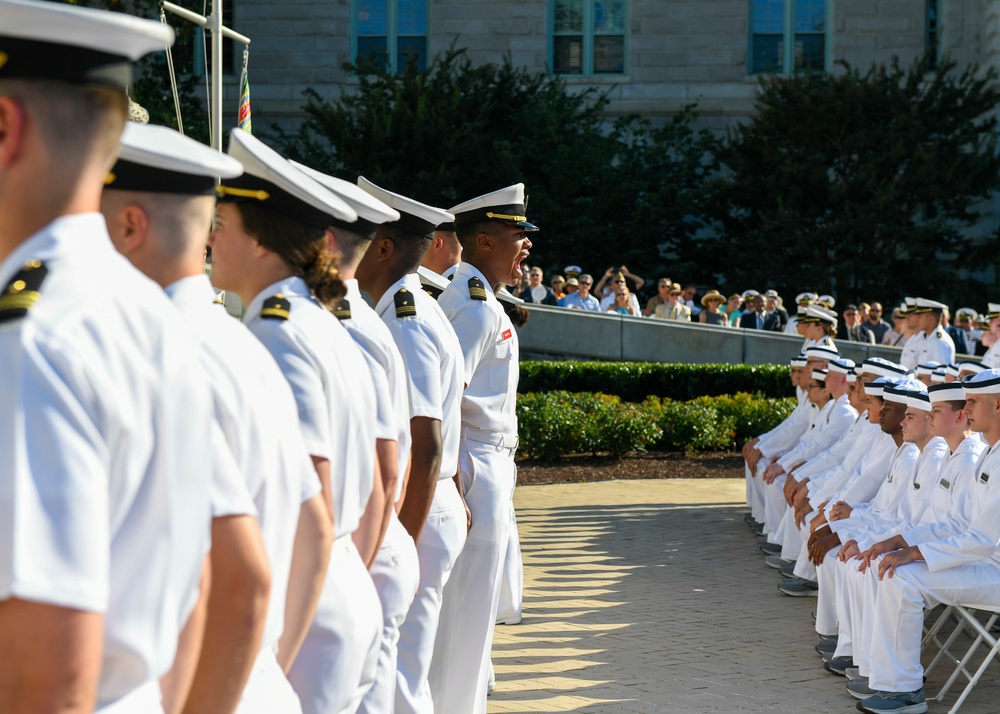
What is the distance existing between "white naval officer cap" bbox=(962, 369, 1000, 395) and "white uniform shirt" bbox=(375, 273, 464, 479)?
10.6 ft

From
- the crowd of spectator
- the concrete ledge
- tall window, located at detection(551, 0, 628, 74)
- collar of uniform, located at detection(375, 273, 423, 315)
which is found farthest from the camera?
tall window, located at detection(551, 0, 628, 74)

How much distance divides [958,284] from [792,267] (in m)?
3.63

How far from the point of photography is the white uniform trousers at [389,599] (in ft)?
12.3

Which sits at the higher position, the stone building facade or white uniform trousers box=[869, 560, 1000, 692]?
the stone building facade

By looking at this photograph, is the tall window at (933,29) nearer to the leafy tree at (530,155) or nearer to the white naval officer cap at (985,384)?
the leafy tree at (530,155)

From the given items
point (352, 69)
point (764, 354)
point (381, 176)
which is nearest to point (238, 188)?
point (764, 354)

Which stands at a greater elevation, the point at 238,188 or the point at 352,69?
the point at 352,69

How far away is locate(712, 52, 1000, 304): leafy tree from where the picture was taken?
1145 inches

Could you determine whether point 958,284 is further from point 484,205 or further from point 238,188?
point 238,188

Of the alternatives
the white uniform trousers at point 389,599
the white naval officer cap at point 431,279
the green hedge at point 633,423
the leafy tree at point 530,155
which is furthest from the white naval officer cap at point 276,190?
the leafy tree at point 530,155

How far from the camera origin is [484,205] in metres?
5.92

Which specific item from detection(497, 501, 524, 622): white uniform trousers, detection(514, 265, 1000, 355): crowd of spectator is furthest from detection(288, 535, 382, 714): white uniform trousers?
detection(514, 265, 1000, 355): crowd of spectator

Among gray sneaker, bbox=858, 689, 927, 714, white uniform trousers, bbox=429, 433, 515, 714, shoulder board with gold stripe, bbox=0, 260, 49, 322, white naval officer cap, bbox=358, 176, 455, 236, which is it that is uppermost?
white naval officer cap, bbox=358, 176, 455, 236

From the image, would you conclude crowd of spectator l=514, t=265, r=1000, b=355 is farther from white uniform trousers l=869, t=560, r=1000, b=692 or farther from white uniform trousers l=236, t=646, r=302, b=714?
white uniform trousers l=236, t=646, r=302, b=714
